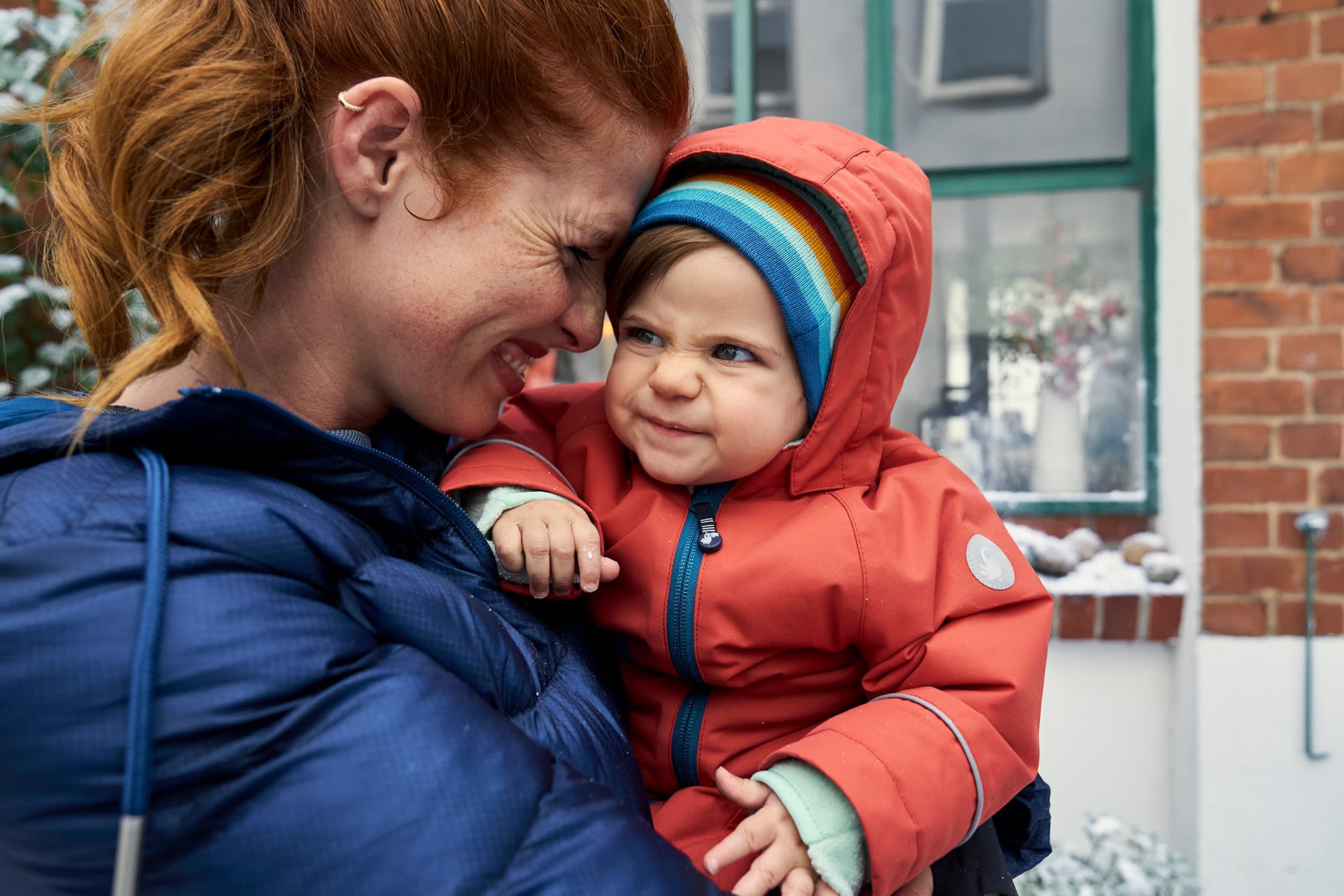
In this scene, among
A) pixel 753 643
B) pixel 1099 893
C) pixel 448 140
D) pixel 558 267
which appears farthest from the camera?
pixel 1099 893

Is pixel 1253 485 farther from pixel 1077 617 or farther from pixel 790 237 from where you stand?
pixel 790 237

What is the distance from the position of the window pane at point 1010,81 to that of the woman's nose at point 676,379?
245 centimetres

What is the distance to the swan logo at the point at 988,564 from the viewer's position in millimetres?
1282

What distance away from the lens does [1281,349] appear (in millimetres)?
2887

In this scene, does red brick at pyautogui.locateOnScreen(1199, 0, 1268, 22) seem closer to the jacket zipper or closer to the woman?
the woman

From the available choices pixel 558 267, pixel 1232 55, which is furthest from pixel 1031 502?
pixel 558 267

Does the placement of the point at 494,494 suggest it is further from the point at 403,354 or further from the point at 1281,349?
the point at 1281,349

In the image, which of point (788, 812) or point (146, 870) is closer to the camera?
point (146, 870)

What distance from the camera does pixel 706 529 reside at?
1.32 meters

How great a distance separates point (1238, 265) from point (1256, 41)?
0.64 m

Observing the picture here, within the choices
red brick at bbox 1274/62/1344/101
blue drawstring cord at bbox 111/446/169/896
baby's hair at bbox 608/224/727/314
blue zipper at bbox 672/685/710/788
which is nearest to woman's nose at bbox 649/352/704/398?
baby's hair at bbox 608/224/727/314

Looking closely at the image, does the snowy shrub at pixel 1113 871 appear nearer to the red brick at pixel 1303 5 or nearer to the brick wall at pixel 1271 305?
the brick wall at pixel 1271 305

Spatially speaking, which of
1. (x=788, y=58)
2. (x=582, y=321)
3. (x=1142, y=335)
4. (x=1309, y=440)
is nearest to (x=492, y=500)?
(x=582, y=321)

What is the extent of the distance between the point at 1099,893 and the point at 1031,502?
120cm
